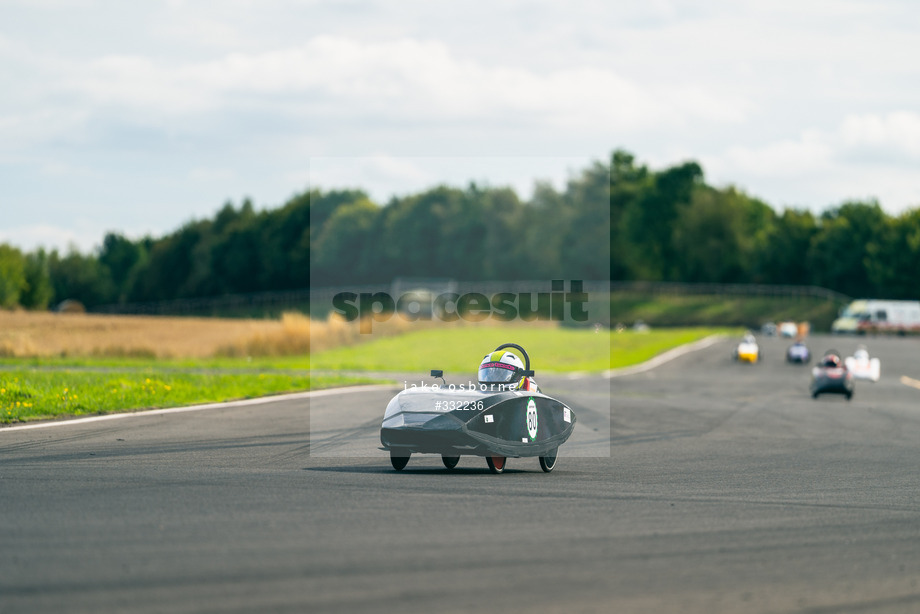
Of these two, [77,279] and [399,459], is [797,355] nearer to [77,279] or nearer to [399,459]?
[399,459]

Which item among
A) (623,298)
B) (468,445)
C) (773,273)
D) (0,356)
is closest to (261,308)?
(623,298)

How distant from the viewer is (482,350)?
160ft

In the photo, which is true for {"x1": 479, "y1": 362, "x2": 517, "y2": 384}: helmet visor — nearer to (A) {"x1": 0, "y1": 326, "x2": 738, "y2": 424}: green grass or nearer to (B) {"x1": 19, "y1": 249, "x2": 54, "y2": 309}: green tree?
(A) {"x1": 0, "y1": 326, "x2": 738, "y2": 424}: green grass

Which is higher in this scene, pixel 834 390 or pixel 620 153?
pixel 620 153

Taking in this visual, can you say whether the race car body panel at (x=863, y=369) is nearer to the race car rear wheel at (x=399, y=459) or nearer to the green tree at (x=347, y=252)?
the race car rear wheel at (x=399, y=459)

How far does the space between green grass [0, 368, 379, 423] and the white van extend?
6369cm

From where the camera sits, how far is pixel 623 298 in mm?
105438

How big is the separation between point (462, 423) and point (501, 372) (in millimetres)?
1350

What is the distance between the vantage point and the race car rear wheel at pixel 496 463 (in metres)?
13.7

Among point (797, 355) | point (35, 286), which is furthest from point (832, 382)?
point (35, 286)

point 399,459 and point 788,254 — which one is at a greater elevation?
point 788,254

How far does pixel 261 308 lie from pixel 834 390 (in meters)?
71.2

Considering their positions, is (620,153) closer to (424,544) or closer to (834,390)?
(834,390)

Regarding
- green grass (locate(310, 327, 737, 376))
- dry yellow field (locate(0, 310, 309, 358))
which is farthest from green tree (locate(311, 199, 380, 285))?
dry yellow field (locate(0, 310, 309, 358))
